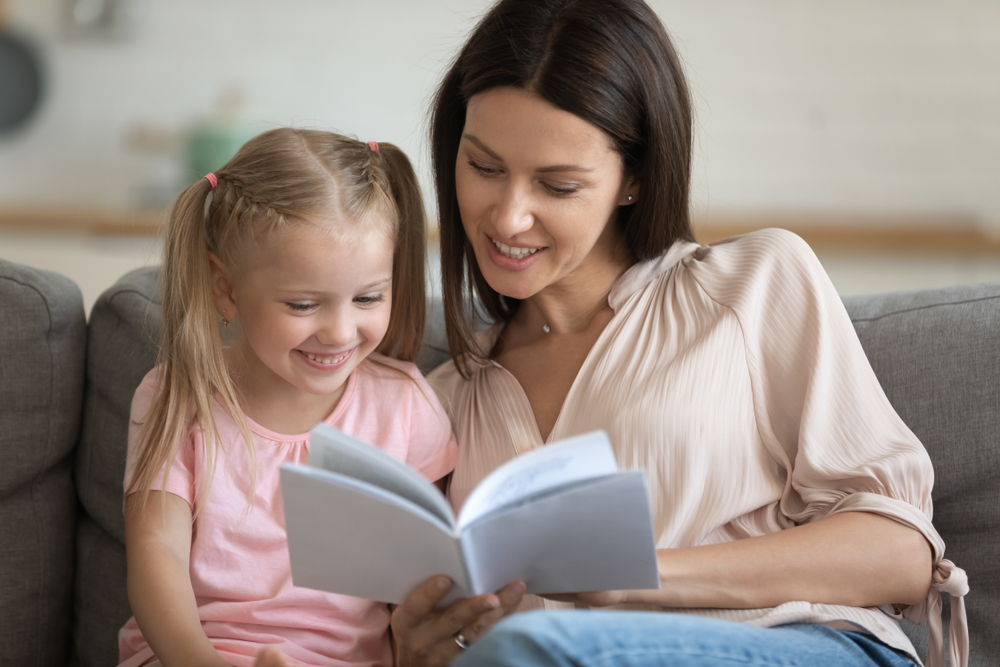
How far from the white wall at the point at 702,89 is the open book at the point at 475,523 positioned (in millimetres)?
2638

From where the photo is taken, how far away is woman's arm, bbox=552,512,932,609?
45.9 inches

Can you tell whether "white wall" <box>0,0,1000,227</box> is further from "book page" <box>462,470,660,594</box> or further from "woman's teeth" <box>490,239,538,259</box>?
"book page" <box>462,470,660,594</box>

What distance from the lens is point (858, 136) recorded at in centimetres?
347

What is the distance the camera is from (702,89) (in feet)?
11.3

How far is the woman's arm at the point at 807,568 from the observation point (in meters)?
1.17

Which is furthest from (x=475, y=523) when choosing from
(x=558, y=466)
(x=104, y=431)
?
(x=104, y=431)

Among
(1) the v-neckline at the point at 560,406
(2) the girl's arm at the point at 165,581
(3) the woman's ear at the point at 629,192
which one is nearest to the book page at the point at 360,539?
(2) the girl's arm at the point at 165,581

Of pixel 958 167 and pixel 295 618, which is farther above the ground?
pixel 958 167

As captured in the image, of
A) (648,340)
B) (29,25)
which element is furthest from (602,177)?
(29,25)

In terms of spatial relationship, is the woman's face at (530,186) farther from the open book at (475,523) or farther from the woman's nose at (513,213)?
the open book at (475,523)

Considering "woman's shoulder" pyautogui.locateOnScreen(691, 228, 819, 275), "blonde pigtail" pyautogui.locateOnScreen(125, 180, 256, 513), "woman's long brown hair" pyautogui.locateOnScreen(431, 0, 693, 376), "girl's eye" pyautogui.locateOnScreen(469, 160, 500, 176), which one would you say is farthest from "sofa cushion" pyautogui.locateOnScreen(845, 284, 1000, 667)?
"blonde pigtail" pyautogui.locateOnScreen(125, 180, 256, 513)

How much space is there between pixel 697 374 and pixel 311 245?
60cm

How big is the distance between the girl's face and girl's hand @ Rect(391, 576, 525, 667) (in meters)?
0.42

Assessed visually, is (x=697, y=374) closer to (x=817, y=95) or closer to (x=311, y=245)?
(x=311, y=245)
